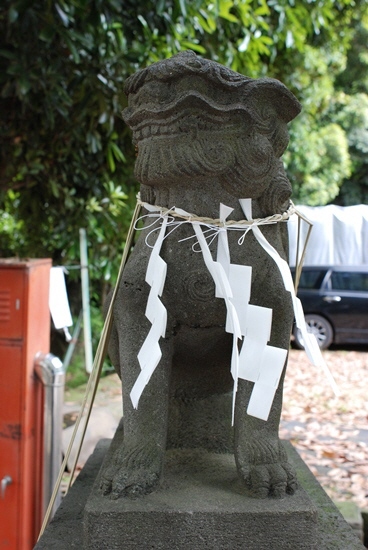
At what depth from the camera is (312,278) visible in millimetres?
7348

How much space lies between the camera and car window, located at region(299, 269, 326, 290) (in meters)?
7.25

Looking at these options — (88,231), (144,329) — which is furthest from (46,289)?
(88,231)

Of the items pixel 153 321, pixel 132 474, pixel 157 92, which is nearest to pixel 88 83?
pixel 157 92

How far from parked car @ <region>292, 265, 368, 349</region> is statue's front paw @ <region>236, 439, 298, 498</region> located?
19.1 feet

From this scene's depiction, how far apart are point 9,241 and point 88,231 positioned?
1.41 meters

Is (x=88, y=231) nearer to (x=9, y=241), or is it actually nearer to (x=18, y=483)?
(x=9, y=241)

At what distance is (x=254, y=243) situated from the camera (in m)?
1.33

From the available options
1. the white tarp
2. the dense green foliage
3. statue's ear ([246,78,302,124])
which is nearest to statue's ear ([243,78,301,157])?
statue's ear ([246,78,302,124])

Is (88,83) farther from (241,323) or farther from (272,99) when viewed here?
(241,323)

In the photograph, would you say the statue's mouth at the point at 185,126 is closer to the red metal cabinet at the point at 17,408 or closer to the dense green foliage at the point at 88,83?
the red metal cabinet at the point at 17,408

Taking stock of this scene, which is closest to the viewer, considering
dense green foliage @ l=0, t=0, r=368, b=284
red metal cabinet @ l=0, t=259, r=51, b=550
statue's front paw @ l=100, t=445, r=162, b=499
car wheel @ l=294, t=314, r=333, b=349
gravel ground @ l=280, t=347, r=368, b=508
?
statue's front paw @ l=100, t=445, r=162, b=499

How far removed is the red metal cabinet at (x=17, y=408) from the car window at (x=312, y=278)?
5.55 meters

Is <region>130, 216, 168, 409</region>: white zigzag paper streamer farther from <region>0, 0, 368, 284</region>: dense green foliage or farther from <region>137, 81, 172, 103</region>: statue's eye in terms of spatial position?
<region>0, 0, 368, 284</region>: dense green foliage

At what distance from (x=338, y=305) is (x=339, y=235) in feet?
11.8
